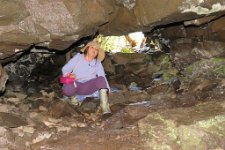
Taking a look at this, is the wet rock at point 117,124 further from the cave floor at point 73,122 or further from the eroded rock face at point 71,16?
the eroded rock face at point 71,16

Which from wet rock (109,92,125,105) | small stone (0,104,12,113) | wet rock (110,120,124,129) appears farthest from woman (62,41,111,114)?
small stone (0,104,12,113)

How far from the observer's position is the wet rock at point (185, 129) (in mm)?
4191

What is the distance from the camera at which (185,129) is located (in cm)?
427

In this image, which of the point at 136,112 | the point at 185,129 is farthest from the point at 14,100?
the point at 185,129

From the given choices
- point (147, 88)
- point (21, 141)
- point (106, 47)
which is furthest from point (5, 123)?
point (106, 47)

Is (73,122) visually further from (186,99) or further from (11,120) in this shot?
(186,99)

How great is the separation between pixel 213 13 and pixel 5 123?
14.5 ft

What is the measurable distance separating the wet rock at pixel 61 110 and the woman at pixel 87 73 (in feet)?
0.99

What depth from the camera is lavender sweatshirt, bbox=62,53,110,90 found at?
21.0ft

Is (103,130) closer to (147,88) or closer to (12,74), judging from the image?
(147,88)

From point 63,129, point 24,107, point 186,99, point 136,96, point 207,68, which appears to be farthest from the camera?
point 207,68

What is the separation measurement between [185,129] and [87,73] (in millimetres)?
2815

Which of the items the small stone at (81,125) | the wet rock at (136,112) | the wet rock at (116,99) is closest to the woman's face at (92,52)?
the wet rock at (116,99)

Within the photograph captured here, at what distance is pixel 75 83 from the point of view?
6.47 metres
